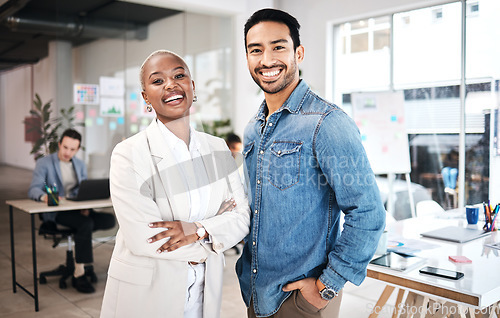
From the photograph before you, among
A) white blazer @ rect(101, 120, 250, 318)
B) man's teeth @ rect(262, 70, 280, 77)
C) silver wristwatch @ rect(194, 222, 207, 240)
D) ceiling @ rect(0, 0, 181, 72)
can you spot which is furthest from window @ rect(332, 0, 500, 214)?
silver wristwatch @ rect(194, 222, 207, 240)

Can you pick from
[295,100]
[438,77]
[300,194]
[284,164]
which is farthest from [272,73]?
[438,77]

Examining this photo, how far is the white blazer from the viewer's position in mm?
1502

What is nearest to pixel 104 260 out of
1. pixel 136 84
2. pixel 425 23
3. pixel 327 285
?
pixel 136 84

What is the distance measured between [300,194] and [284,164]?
4.6 inches

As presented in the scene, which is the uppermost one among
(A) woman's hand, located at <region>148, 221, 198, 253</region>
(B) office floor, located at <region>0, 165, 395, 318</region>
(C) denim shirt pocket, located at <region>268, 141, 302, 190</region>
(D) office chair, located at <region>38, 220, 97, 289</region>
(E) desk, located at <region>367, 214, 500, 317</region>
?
(C) denim shirt pocket, located at <region>268, 141, 302, 190</region>

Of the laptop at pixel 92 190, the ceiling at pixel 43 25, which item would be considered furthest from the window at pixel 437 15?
the laptop at pixel 92 190

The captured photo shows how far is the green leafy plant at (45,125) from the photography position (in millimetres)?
5285

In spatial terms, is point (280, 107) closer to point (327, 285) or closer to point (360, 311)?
point (327, 285)

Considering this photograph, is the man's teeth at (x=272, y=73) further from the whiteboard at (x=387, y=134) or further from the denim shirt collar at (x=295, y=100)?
the whiteboard at (x=387, y=134)

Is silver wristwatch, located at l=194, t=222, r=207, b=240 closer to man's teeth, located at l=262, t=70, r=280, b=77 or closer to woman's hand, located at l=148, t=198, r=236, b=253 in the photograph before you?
woman's hand, located at l=148, t=198, r=236, b=253

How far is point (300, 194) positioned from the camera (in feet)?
5.07

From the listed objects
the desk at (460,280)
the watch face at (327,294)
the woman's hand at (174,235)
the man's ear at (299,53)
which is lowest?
the desk at (460,280)

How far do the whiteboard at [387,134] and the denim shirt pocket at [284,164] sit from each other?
13.8 feet

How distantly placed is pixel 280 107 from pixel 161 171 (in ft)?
1.61
